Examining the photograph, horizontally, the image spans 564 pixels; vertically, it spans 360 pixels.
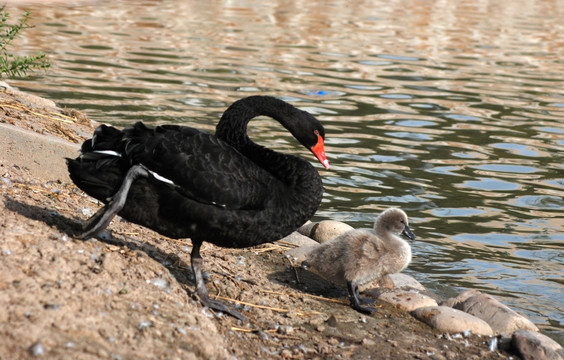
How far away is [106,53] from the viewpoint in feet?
50.1

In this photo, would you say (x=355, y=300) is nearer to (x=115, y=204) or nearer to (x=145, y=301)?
(x=145, y=301)

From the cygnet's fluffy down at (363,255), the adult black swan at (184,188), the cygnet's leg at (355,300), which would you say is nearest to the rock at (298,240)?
the cygnet's fluffy down at (363,255)

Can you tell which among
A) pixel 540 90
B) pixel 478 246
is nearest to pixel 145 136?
pixel 478 246

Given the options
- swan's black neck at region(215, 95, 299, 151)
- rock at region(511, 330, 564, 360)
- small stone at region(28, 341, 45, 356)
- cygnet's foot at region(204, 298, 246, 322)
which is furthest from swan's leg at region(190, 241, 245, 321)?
rock at region(511, 330, 564, 360)

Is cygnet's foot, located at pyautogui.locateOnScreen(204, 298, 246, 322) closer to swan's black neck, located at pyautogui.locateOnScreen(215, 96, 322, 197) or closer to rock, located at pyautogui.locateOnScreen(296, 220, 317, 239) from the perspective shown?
swan's black neck, located at pyautogui.locateOnScreen(215, 96, 322, 197)

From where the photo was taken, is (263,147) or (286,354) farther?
(263,147)

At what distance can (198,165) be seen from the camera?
4.41 metres

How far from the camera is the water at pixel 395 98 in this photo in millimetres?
7227

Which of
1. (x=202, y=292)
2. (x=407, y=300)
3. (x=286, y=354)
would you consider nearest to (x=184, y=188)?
(x=202, y=292)

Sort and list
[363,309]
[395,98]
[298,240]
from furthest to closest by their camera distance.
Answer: [395,98] < [298,240] < [363,309]

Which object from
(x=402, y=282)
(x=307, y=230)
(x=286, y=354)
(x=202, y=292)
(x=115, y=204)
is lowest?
(x=307, y=230)

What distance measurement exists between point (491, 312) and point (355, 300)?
34.1 inches

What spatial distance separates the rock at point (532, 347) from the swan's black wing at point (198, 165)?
1.66m

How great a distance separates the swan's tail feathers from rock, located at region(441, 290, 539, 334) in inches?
93.8
